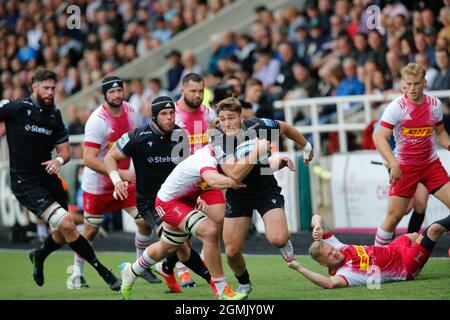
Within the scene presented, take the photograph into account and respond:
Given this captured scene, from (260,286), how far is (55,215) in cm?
243

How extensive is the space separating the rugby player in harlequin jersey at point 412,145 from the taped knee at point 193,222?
245 centimetres

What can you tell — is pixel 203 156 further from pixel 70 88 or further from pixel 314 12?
pixel 70 88

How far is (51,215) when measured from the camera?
12508mm

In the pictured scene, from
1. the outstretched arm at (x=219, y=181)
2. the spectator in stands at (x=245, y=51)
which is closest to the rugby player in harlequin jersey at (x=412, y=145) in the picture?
the outstretched arm at (x=219, y=181)

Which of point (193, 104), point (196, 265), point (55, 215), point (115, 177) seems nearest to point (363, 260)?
point (196, 265)

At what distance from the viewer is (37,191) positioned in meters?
12.7

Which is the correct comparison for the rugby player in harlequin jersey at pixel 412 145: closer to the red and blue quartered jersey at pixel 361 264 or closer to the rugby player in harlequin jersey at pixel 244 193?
the red and blue quartered jersey at pixel 361 264

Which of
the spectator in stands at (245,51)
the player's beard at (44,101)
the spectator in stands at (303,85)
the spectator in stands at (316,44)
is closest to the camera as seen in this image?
the player's beard at (44,101)

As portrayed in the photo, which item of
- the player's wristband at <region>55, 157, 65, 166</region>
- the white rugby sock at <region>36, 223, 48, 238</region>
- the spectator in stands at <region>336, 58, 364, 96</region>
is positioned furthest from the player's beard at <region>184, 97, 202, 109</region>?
the white rugby sock at <region>36, 223, 48, 238</region>

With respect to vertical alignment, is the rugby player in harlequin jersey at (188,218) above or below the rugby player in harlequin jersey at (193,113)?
below

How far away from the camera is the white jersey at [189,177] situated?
10492 millimetres

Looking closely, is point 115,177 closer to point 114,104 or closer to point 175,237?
point 175,237

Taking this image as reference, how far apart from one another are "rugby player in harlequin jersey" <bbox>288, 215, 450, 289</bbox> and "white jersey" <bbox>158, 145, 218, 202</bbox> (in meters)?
1.23

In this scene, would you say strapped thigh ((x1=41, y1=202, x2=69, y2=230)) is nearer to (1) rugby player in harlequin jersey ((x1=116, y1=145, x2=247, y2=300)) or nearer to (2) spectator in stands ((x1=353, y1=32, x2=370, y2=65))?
(1) rugby player in harlequin jersey ((x1=116, y1=145, x2=247, y2=300))
